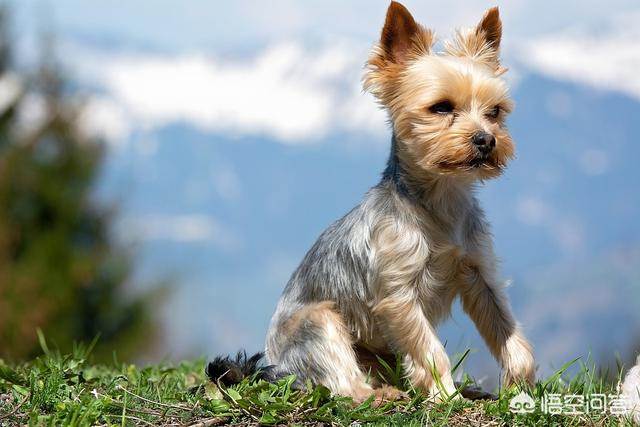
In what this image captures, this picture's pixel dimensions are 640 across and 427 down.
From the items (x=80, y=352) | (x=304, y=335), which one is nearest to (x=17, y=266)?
(x=80, y=352)

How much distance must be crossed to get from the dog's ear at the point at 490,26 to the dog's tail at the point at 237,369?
3.65 m

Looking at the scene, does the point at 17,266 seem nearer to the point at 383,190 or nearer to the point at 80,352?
the point at 80,352

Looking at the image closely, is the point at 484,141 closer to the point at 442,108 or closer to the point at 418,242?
the point at 442,108

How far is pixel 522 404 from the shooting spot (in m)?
7.08

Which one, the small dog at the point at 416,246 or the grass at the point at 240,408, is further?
the small dog at the point at 416,246

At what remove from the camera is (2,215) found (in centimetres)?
2894

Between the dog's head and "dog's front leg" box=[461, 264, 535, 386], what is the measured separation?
101cm

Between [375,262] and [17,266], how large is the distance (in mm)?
23574

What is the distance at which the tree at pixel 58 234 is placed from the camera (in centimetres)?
2878

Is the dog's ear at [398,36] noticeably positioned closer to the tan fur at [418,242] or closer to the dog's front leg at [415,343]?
the tan fur at [418,242]

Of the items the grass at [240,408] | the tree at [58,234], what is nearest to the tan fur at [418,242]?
the grass at [240,408]

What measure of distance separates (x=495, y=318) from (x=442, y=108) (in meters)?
1.98

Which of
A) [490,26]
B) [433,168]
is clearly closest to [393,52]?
[490,26]

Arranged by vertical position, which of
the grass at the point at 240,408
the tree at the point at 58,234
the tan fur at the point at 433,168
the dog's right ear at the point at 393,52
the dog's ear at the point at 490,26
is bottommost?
the tree at the point at 58,234
